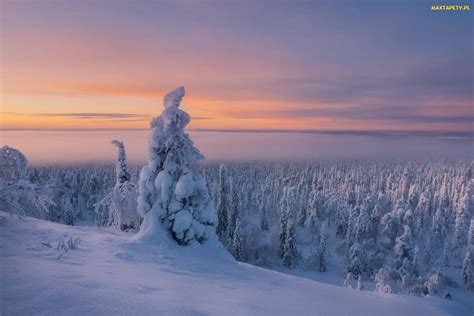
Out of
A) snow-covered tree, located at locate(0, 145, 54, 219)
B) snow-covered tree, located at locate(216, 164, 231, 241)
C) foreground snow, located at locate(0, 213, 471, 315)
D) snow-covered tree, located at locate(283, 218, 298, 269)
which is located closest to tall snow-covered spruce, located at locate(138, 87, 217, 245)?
foreground snow, located at locate(0, 213, 471, 315)

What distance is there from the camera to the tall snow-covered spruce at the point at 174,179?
14.1 m

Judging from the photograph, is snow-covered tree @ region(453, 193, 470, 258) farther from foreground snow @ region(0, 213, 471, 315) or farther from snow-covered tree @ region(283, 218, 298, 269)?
foreground snow @ region(0, 213, 471, 315)

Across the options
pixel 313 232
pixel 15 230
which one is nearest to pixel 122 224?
pixel 15 230

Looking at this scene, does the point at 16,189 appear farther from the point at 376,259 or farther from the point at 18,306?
the point at 376,259

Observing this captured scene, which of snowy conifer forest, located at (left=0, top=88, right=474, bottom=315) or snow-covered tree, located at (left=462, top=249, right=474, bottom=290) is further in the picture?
snow-covered tree, located at (left=462, top=249, right=474, bottom=290)

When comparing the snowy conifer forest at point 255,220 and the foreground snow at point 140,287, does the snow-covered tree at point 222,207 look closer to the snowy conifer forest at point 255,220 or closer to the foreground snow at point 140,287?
the snowy conifer forest at point 255,220

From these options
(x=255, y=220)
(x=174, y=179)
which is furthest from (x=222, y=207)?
→ (x=255, y=220)

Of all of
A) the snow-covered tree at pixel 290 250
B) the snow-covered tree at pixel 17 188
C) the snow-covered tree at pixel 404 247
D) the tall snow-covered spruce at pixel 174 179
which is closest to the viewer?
the snow-covered tree at pixel 17 188

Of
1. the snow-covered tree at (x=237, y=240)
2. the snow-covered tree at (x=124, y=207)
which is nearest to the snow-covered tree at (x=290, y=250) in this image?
the snow-covered tree at (x=237, y=240)

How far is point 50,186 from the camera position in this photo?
875 centimetres

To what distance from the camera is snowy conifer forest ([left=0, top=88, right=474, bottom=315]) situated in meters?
13.3

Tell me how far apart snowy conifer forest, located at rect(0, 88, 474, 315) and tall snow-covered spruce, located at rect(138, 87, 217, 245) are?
0.04 meters

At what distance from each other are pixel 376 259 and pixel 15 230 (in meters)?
57.8

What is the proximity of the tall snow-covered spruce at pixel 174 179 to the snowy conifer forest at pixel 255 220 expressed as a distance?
44 millimetres
